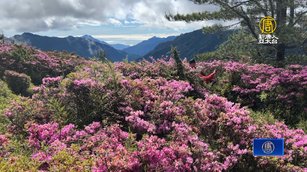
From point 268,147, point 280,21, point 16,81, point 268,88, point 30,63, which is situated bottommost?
point 16,81

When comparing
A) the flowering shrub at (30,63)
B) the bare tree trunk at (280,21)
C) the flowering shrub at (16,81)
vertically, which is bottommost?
the flowering shrub at (16,81)

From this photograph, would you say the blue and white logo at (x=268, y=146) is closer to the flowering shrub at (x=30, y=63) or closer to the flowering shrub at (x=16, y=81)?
the flowering shrub at (x=16, y=81)

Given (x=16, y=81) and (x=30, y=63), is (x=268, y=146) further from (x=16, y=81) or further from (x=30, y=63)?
(x=30, y=63)

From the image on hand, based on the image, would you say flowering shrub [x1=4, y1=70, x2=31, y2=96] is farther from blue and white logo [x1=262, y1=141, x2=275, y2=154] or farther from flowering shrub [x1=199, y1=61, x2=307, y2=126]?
blue and white logo [x1=262, y1=141, x2=275, y2=154]

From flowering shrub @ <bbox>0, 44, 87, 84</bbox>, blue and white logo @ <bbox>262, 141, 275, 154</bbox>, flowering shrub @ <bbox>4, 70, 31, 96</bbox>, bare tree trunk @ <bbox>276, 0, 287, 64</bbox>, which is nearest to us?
blue and white logo @ <bbox>262, 141, 275, 154</bbox>

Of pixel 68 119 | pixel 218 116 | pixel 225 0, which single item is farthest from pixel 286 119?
pixel 225 0

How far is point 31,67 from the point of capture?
30562 mm

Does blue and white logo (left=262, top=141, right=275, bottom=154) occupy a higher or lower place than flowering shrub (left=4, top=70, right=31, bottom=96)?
higher

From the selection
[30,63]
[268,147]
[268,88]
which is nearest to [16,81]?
[30,63]

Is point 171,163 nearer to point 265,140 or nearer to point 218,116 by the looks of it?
point 265,140

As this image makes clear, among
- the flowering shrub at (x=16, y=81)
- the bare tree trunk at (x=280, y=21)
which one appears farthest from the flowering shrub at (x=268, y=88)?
the flowering shrub at (x=16, y=81)

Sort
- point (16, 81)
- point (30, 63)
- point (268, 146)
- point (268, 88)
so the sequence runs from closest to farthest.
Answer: point (268, 146), point (268, 88), point (16, 81), point (30, 63)

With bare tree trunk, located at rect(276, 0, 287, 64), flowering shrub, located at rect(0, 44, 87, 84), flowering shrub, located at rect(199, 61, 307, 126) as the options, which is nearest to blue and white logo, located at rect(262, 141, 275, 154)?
flowering shrub, located at rect(199, 61, 307, 126)

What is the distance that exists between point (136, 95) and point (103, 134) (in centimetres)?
250
